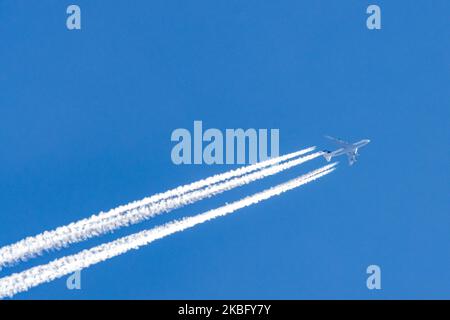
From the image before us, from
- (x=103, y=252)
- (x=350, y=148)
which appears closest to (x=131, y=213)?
(x=103, y=252)

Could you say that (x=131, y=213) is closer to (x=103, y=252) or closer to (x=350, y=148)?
(x=103, y=252)

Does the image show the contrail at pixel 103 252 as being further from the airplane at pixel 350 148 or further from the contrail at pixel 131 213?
the airplane at pixel 350 148

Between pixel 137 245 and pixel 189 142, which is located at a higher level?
pixel 189 142

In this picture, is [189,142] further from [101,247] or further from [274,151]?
[101,247]
